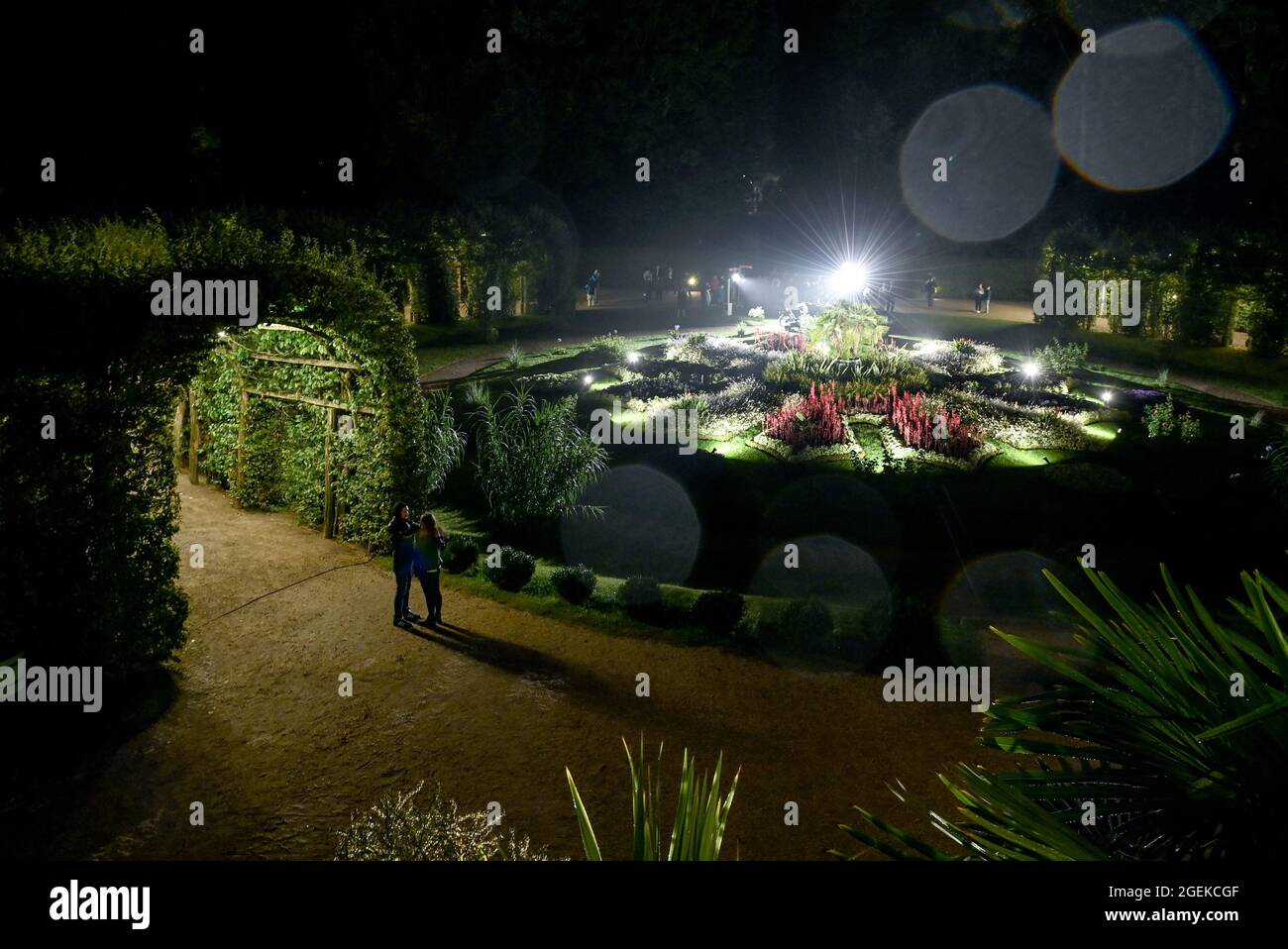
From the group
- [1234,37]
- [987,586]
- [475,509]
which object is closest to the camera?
[987,586]

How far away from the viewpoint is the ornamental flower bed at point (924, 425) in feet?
48.0

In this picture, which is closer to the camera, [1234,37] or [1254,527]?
[1254,527]

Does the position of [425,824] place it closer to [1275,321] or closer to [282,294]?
[282,294]

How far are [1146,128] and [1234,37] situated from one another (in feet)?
21.1

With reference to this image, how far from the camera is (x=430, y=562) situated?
9680 millimetres

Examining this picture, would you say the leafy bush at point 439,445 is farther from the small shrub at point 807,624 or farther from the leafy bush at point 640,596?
the small shrub at point 807,624

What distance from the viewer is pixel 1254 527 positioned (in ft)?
40.3

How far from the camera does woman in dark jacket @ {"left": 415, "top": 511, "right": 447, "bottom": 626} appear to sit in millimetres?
9648

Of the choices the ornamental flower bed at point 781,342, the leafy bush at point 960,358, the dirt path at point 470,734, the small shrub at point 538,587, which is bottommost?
the dirt path at point 470,734

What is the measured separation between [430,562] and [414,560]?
170 millimetres

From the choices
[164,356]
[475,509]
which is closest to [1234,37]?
[475,509]

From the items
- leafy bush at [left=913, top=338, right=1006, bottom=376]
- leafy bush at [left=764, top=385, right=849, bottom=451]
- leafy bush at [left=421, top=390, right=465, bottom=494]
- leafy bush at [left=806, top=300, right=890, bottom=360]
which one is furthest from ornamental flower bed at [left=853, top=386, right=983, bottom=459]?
leafy bush at [left=421, top=390, right=465, bottom=494]

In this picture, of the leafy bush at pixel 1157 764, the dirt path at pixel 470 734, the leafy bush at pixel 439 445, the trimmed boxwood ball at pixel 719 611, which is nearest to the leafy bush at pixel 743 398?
the leafy bush at pixel 439 445

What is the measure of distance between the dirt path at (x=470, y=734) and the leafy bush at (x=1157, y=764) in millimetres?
3953
